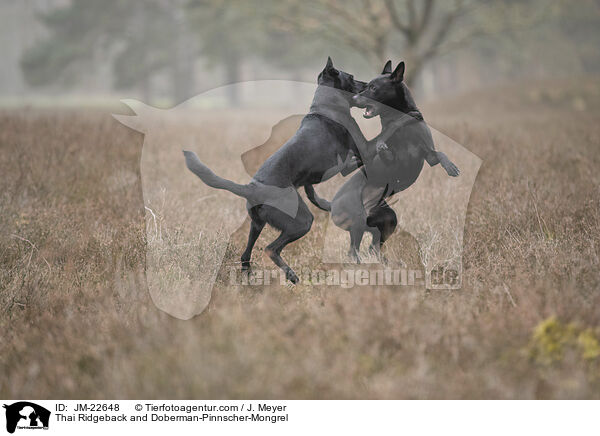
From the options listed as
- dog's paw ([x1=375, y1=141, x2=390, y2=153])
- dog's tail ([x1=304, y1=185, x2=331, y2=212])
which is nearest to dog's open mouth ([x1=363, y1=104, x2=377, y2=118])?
dog's paw ([x1=375, y1=141, x2=390, y2=153])

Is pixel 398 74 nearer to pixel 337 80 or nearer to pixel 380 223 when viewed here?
pixel 337 80

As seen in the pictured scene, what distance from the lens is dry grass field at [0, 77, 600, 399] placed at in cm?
248

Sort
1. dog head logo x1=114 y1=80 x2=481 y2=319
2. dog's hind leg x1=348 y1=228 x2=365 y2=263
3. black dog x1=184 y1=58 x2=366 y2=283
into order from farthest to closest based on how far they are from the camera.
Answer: dog's hind leg x1=348 y1=228 x2=365 y2=263, dog head logo x1=114 y1=80 x2=481 y2=319, black dog x1=184 y1=58 x2=366 y2=283

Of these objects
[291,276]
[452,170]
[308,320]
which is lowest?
[308,320]

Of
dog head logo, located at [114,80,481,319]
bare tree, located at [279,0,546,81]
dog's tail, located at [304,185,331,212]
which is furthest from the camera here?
bare tree, located at [279,0,546,81]

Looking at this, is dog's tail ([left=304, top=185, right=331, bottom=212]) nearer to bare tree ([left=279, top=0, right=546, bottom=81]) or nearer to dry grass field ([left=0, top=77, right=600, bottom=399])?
dry grass field ([left=0, top=77, right=600, bottom=399])

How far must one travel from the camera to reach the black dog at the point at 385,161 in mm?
3771

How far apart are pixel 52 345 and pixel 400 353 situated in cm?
194

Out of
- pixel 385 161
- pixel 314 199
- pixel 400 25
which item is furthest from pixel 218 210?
pixel 400 25

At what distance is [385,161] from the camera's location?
3852 mm

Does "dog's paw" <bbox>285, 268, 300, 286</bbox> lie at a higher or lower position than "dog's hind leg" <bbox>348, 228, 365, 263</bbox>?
lower

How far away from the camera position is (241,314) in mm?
2914
